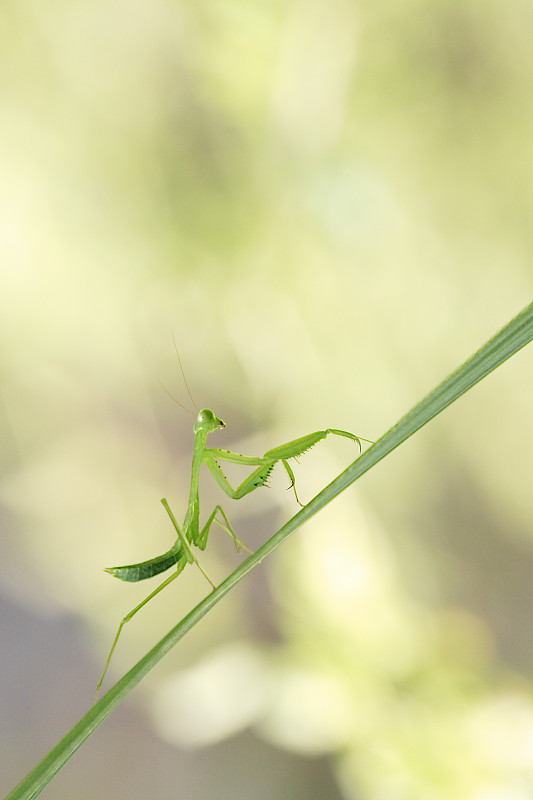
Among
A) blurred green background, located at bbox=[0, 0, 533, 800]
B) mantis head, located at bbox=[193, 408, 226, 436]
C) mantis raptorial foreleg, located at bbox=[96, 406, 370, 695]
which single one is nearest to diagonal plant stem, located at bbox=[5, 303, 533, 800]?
mantis raptorial foreleg, located at bbox=[96, 406, 370, 695]

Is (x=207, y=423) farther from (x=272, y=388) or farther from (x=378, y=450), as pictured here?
(x=272, y=388)

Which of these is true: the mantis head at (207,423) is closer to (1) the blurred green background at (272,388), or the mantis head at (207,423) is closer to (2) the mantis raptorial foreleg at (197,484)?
(2) the mantis raptorial foreleg at (197,484)

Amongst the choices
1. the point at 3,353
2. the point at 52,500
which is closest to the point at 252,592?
the point at 52,500

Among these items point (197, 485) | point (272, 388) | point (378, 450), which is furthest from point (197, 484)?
point (272, 388)

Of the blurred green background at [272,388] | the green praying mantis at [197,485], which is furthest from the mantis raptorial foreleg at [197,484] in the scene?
the blurred green background at [272,388]

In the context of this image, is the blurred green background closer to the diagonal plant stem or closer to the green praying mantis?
the green praying mantis

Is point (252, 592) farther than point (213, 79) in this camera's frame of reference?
Yes

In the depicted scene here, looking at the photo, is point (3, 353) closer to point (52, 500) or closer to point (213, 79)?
point (52, 500)
